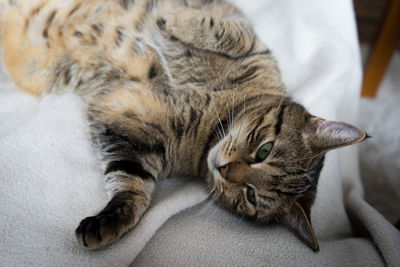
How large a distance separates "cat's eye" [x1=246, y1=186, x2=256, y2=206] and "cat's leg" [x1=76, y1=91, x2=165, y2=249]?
318 mm

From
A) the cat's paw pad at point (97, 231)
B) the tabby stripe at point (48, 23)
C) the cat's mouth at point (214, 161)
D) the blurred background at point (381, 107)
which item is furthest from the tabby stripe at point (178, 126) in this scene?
the blurred background at point (381, 107)

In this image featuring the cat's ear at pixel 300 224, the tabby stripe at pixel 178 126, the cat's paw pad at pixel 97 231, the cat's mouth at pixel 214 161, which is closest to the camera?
the cat's paw pad at pixel 97 231

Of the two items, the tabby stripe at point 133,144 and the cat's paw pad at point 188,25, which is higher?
the cat's paw pad at point 188,25

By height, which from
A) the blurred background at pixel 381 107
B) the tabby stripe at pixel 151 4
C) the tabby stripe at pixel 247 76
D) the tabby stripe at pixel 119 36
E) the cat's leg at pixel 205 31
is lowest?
the blurred background at pixel 381 107

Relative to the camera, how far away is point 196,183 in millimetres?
1238

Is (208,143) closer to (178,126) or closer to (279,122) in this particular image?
(178,126)

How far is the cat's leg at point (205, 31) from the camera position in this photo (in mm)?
1275

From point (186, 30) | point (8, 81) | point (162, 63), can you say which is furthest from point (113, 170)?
point (8, 81)

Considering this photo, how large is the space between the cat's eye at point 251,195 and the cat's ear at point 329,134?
0.23 metres

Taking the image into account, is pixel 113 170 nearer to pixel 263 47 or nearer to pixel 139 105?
pixel 139 105

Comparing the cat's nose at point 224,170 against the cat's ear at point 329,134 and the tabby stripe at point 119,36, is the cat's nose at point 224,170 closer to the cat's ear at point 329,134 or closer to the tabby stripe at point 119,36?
the cat's ear at point 329,134

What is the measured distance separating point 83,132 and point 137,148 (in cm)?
24

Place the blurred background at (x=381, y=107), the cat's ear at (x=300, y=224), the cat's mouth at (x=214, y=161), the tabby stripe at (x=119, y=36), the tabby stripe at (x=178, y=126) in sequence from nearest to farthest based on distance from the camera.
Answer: the cat's ear at (x=300, y=224), the cat's mouth at (x=214, y=161), the tabby stripe at (x=178, y=126), the tabby stripe at (x=119, y=36), the blurred background at (x=381, y=107)

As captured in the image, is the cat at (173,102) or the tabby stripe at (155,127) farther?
the tabby stripe at (155,127)
